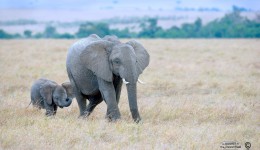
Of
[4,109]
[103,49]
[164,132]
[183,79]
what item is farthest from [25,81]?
[164,132]

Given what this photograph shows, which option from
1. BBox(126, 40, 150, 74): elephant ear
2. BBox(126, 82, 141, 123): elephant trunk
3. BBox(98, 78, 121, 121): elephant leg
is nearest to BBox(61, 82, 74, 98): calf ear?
BBox(98, 78, 121, 121): elephant leg

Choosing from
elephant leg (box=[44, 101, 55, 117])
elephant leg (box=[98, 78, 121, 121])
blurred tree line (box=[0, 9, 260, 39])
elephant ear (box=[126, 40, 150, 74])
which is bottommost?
blurred tree line (box=[0, 9, 260, 39])

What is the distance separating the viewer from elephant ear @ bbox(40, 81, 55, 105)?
1063cm

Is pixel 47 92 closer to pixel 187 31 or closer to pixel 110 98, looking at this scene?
pixel 110 98

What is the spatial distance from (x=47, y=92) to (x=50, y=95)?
77 millimetres

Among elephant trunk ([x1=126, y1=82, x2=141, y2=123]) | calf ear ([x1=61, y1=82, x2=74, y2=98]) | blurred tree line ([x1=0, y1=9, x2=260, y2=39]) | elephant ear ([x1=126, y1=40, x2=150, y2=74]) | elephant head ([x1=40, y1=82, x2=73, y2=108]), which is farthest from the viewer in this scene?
blurred tree line ([x1=0, y1=9, x2=260, y2=39])

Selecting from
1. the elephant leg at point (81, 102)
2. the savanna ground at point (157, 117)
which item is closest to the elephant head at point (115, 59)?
the savanna ground at point (157, 117)

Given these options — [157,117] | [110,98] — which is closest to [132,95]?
[110,98]

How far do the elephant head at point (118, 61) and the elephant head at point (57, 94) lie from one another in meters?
1.16

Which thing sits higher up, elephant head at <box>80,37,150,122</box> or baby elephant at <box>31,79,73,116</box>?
elephant head at <box>80,37,150,122</box>

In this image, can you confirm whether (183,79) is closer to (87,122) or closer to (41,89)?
(41,89)

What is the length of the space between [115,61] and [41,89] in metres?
2.19

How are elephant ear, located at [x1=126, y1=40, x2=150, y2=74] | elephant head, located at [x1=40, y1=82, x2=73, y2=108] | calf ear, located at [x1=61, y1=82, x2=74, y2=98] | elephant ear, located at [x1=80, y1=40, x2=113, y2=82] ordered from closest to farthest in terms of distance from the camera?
elephant ear, located at [x1=80, y1=40, x2=113, y2=82]
elephant ear, located at [x1=126, y1=40, x2=150, y2=74]
elephant head, located at [x1=40, y1=82, x2=73, y2=108]
calf ear, located at [x1=61, y1=82, x2=74, y2=98]

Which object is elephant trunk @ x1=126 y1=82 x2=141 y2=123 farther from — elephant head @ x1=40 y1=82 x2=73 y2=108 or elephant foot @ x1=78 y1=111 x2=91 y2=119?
elephant head @ x1=40 y1=82 x2=73 y2=108
